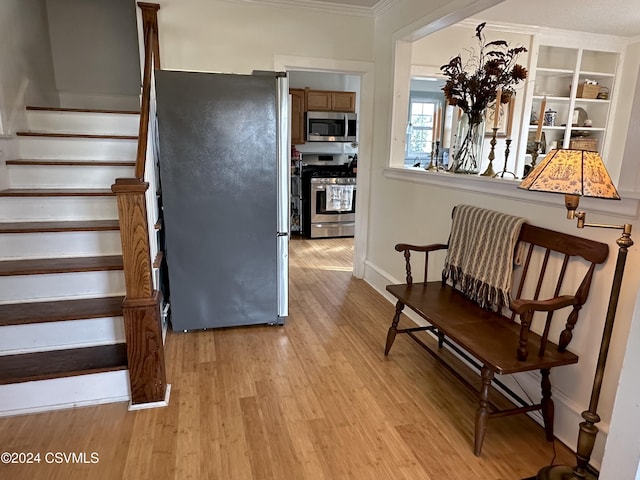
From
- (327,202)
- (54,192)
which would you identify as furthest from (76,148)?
(327,202)

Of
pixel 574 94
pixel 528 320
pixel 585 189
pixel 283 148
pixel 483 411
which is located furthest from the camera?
pixel 574 94

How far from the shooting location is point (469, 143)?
2611mm

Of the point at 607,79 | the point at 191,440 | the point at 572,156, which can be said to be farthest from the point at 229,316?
the point at 607,79

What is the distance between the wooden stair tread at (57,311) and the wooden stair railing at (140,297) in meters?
0.33

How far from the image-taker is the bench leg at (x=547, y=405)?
1783 mm

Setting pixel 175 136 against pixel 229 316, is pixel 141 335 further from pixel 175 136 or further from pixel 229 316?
pixel 175 136

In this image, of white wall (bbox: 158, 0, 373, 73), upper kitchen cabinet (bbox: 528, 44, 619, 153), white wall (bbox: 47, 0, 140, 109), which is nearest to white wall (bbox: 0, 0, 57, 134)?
white wall (bbox: 47, 0, 140, 109)

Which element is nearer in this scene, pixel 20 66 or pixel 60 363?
pixel 60 363

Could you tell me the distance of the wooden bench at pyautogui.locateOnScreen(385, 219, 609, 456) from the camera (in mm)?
Result: 1634

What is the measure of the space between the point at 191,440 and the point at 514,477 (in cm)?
140

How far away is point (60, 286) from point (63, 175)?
1024mm

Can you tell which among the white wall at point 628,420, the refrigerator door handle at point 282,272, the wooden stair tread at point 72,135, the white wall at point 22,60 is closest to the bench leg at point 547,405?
the white wall at point 628,420

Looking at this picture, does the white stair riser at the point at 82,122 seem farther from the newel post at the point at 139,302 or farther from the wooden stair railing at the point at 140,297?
the newel post at the point at 139,302

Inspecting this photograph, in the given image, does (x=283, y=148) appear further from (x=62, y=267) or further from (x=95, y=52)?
(x=95, y=52)
